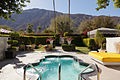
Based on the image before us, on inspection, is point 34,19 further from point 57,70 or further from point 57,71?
point 57,71

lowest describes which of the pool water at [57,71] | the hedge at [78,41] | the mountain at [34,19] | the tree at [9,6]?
the pool water at [57,71]

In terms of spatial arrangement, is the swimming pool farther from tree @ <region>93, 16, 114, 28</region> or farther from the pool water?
tree @ <region>93, 16, 114, 28</region>

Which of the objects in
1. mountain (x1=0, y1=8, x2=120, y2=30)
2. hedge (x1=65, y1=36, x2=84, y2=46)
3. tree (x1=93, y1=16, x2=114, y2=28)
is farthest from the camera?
mountain (x1=0, y1=8, x2=120, y2=30)

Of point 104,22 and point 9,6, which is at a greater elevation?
point 104,22

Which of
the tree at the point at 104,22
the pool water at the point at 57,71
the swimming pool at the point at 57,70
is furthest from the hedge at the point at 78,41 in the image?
the tree at the point at 104,22

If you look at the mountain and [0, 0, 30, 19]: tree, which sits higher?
the mountain

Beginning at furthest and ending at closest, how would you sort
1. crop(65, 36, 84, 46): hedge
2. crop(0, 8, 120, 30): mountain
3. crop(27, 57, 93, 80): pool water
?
crop(0, 8, 120, 30): mountain < crop(65, 36, 84, 46): hedge < crop(27, 57, 93, 80): pool water

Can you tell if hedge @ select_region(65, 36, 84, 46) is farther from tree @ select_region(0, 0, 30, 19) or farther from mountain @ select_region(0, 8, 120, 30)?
mountain @ select_region(0, 8, 120, 30)

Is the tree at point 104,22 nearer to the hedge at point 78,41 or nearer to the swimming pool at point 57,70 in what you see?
the hedge at point 78,41

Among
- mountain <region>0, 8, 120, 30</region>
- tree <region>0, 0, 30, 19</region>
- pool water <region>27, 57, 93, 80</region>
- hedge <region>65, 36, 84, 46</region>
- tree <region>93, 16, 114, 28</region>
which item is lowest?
pool water <region>27, 57, 93, 80</region>

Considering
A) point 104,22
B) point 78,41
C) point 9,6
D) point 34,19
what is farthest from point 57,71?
point 34,19

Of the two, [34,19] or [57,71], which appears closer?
[57,71]

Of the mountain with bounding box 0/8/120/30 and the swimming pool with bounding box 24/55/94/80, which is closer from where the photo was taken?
the swimming pool with bounding box 24/55/94/80

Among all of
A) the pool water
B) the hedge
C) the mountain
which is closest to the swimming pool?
the pool water
